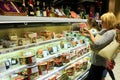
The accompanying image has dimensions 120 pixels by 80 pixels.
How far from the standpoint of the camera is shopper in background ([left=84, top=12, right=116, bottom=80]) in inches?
118

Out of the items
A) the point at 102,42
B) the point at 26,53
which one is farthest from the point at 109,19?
the point at 26,53

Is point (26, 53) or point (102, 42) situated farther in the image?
point (102, 42)

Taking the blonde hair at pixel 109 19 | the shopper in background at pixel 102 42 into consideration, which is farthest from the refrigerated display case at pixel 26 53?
the blonde hair at pixel 109 19

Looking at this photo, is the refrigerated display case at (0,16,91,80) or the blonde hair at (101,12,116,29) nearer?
the refrigerated display case at (0,16,91,80)

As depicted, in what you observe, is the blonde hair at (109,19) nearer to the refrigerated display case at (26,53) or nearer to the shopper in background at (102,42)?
the shopper in background at (102,42)

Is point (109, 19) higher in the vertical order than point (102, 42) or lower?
higher

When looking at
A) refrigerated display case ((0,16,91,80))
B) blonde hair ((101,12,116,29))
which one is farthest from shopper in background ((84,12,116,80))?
refrigerated display case ((0,16,91,80))

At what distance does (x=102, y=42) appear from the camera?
117 inches

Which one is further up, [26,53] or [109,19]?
[109,19]

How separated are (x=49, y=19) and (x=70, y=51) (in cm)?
126

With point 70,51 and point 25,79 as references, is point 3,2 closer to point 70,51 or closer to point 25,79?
point 25,79

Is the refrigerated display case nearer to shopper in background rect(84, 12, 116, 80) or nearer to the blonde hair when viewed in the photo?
shopper in background rect(84, 12, 116, 80)

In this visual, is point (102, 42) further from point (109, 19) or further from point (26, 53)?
point (26, 53)

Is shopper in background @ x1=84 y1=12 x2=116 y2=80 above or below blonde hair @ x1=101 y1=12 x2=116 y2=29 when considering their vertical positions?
below
